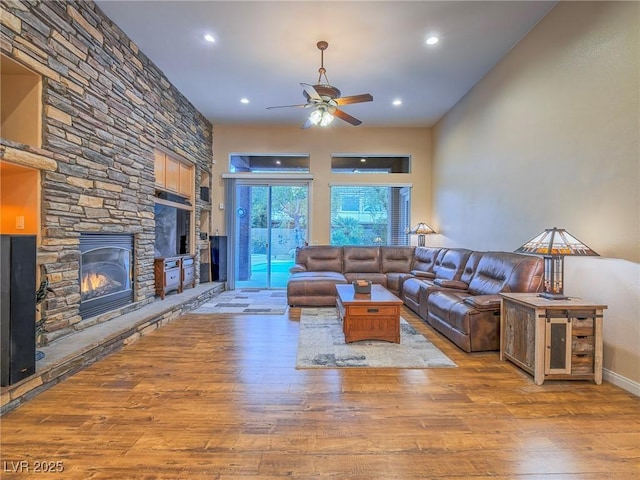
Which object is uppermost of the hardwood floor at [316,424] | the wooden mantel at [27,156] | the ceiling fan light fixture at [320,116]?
the ceiling fan light fixture at [320,116]

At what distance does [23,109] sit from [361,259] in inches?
202

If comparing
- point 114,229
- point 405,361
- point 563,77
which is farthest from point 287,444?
point 563,77

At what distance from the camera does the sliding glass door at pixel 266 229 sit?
6.82 meters

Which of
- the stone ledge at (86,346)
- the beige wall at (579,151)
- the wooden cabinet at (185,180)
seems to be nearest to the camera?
the stone ledge at (86,346)

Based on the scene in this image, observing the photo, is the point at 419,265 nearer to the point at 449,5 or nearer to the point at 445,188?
the point at 445,188

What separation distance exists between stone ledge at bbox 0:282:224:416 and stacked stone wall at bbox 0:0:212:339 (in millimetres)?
204

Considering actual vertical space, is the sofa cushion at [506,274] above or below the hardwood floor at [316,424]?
above

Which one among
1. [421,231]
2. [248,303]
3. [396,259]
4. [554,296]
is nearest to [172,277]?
[248,303]

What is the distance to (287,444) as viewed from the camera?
1.73 metres

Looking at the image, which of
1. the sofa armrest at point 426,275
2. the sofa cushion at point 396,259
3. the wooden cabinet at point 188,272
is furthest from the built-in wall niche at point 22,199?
the sofa cushion at point 396,259

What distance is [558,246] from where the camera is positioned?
8.26 feet

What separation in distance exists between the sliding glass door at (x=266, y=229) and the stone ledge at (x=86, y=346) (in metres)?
2.48

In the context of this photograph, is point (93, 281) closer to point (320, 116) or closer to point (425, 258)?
point (320, 116)

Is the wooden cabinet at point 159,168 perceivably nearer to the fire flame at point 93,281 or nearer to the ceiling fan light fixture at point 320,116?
the fire flame at point 93,281
